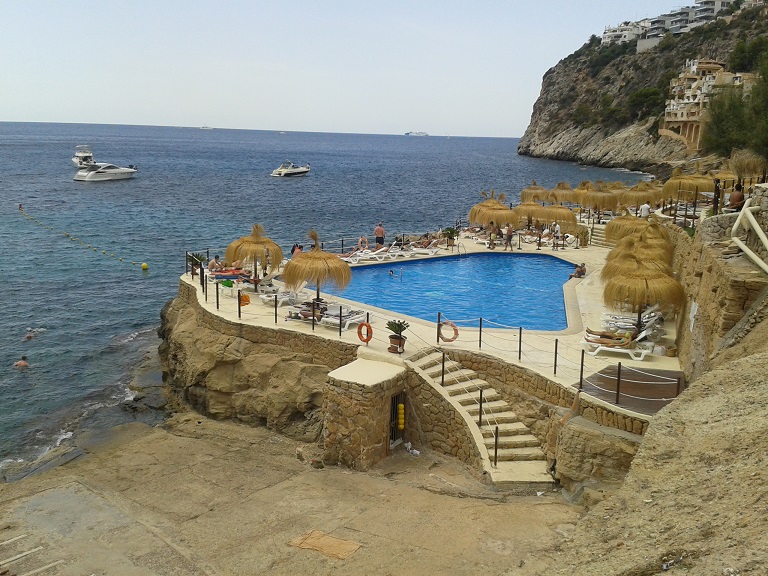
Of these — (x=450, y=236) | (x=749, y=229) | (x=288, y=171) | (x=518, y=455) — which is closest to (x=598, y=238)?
(x=450, y=236)

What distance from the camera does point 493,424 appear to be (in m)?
13.6

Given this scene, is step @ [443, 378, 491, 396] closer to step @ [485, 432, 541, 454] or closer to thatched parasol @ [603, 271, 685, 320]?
step @ [485, 432, 541, 454]

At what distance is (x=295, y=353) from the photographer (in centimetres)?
1652

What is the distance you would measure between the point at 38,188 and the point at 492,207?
65.2m

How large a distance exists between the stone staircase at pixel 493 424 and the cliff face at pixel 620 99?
8170 cm

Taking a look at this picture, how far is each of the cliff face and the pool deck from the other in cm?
7639

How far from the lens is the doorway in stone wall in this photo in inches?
562

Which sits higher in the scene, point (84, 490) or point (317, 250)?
point (317, 250)

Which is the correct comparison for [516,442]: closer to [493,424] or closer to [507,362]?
[493,424]

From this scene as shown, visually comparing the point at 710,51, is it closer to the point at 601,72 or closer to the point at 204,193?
the point at 601,72

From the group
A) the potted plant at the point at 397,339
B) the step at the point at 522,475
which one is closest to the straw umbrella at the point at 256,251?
the potted plant at the point at 397,339

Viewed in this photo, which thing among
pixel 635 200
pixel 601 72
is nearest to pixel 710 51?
pixel 601 72

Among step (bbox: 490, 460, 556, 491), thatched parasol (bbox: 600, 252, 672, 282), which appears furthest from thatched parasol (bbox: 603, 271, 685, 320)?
step (bbox: 490, 460, 556, 491)

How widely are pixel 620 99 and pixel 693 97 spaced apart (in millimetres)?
35525
